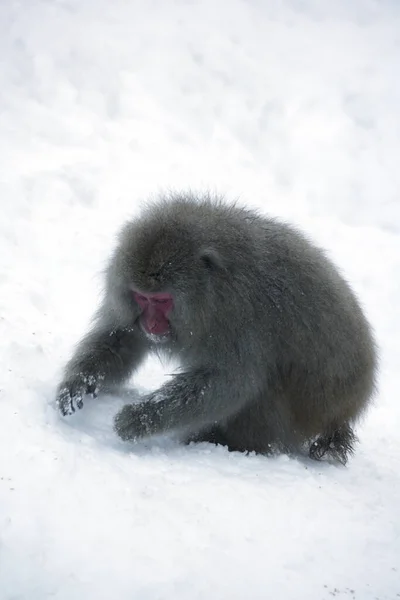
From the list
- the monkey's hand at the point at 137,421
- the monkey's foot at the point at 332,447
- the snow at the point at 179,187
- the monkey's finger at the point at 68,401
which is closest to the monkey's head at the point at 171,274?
the monkey's hand at the point at 137,421

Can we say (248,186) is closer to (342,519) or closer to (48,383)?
(48,383)

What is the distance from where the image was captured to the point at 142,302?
4.47 m

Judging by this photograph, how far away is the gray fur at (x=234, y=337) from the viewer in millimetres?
4371

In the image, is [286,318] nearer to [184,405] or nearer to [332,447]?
[184,405]

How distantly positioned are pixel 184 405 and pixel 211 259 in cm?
97

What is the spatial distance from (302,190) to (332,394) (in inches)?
234

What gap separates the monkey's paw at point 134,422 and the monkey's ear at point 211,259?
1.01 meters

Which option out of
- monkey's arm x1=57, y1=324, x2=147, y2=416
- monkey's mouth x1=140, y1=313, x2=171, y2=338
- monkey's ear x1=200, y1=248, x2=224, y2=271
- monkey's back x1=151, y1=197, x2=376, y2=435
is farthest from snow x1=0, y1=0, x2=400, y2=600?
monkey's ear x1=200, y1=248, x2=224, y2=271

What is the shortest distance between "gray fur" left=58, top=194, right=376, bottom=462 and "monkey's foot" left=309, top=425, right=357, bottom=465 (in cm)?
1

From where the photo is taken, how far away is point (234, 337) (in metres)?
4.45

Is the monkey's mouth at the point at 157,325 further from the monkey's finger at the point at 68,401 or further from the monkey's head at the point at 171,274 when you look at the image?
the monkey's finger at the point at 68,401

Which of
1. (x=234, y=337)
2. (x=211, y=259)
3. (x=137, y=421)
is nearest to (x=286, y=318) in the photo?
(x=234, y=337)

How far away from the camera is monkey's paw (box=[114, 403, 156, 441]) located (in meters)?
4.28

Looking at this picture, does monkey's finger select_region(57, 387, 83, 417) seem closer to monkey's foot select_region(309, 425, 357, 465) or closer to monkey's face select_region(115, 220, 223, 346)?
monkey's face select_region(115, 220, 223, 346)
